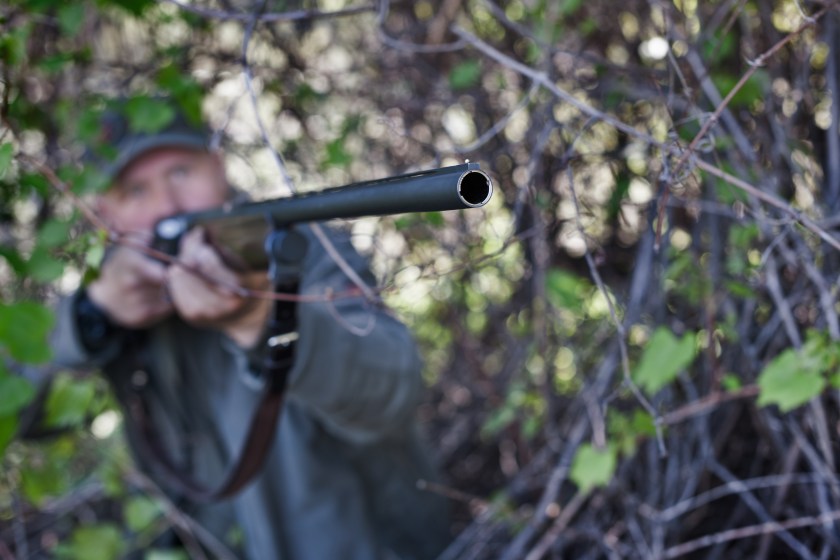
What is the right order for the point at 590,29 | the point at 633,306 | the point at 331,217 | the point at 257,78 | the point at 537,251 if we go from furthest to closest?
the point at 257,78 → the point at 537,251 → the point at 590,29 → the point at 633,306 → the point at 331,217

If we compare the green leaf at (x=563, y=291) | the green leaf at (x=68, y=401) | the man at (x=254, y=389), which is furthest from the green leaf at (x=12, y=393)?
the green leaf at (x=563, y=291)

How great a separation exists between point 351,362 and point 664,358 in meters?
0.47

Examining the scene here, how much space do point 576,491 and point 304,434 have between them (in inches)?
19.9

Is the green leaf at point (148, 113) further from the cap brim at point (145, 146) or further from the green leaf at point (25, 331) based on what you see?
the green leaf at point (25, 331)

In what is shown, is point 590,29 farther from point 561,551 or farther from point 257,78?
point 561,551

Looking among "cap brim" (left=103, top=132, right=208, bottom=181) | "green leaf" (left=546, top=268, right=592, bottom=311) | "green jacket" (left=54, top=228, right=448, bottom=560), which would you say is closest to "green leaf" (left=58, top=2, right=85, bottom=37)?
"cap brim" (left=103, top=132, right=208, bottom=181)

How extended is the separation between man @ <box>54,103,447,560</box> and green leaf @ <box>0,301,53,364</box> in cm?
23

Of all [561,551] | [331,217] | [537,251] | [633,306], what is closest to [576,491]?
[561,551]

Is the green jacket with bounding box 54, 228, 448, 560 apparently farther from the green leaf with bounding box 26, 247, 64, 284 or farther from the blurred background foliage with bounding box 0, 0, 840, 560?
the green leaf with bounding box 26, 247, 64, 284

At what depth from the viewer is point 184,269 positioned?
1.24m

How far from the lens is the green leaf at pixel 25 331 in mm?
1153

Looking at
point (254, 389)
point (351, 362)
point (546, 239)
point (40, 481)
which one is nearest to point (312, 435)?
point (254, 389)

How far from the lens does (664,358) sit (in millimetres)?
1241

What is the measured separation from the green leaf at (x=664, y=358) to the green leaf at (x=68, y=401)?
3.60 feet
